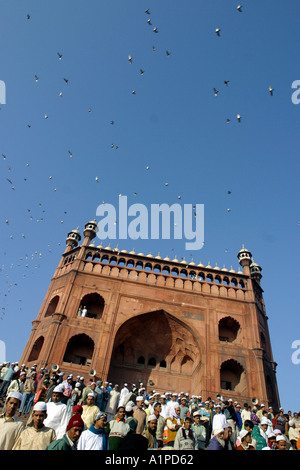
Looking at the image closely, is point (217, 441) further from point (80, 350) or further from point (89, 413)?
point (80, 350)

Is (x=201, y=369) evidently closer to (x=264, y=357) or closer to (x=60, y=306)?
(x=264, y=357)

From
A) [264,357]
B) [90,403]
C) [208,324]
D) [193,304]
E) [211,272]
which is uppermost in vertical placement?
[211,272]

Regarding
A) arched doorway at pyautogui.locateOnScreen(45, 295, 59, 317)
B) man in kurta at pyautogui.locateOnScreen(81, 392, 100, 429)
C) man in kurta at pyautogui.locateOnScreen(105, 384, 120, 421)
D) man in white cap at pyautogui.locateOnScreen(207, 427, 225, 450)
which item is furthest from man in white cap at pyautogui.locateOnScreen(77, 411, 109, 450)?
arched doorway at pyautogui.locateOnScreen(45, 295, 59, 317)

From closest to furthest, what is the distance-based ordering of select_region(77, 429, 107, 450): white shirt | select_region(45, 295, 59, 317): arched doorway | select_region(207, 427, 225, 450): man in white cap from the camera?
select_region(77, 429, 107, 450): white shirt
select_region(207, 427, 225, 450): man in white cap
select_region(45, 295, 59, 317): arched doorway

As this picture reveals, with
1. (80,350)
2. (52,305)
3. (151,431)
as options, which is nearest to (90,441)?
(151,431)

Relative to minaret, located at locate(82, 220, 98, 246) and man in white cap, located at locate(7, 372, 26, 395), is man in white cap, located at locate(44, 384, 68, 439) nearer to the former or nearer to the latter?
man in white cap, located at locate(7, 372, 26, 395)

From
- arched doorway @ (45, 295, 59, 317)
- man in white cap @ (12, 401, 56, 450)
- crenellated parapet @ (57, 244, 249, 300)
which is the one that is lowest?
man in white cap @ (12, 401, 56, 450)

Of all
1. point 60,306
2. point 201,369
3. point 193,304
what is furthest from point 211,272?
point 60,306
